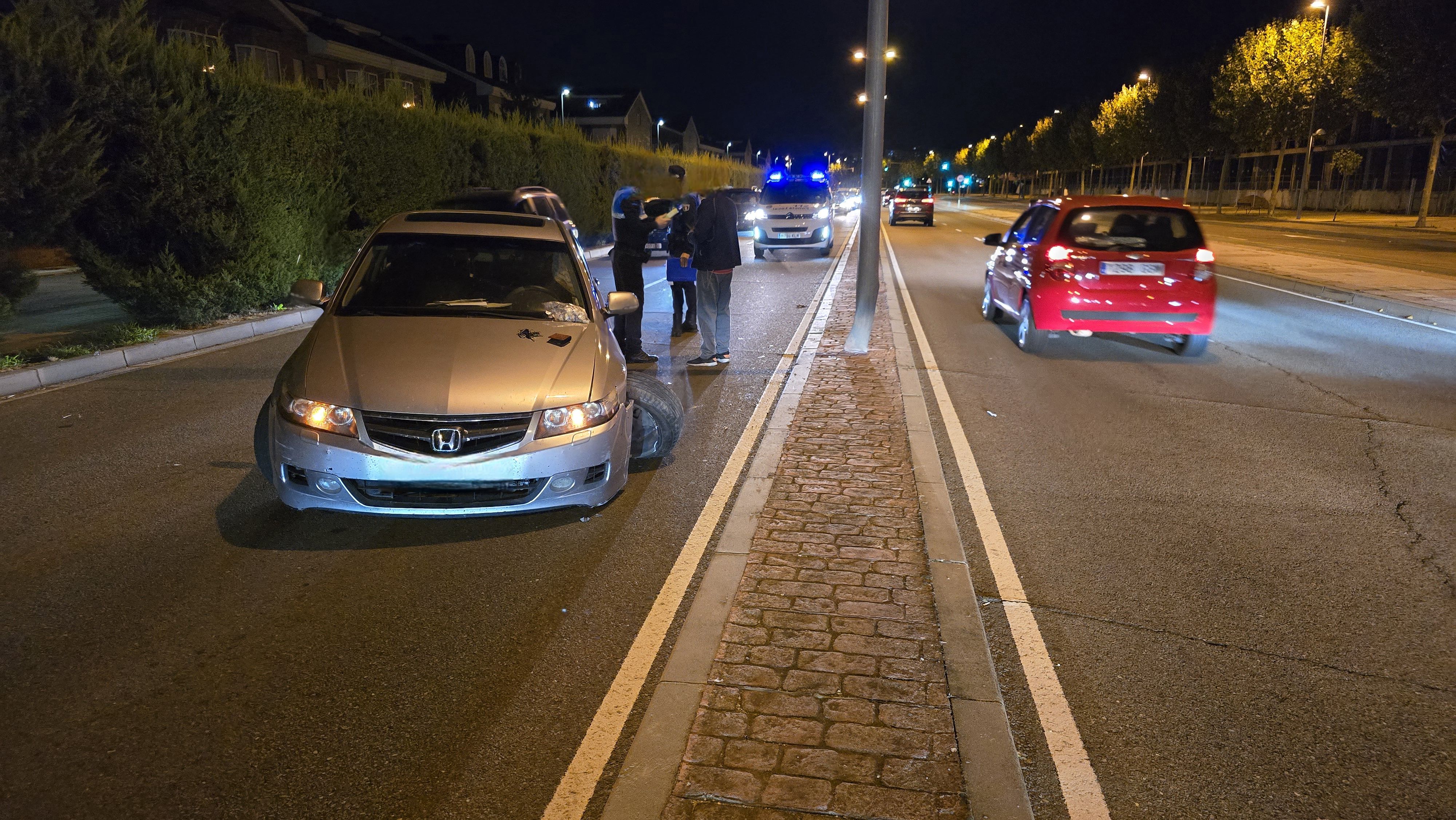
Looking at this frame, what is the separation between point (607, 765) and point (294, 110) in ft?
41.7

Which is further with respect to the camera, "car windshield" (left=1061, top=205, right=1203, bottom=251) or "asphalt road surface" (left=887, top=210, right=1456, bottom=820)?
"car windshield" (left=1061, top=205, right=1203, bottom=251)

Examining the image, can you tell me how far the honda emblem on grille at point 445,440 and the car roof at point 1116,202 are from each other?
7.50 metres

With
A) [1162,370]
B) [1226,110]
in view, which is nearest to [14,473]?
[1162,370]

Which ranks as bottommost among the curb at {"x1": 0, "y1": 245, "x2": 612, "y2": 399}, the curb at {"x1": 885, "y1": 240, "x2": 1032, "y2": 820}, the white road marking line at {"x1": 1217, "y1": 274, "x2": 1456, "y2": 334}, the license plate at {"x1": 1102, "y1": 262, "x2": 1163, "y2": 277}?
the white road marking line at {"x1": 1217, "y1": 274, "x2": 1456, "y2": 334}

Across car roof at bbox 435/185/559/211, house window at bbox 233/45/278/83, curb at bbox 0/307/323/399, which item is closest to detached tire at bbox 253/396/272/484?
curb at bbox 0/307/323/399

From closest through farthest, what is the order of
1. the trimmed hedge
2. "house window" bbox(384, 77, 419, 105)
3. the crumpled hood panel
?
the crumpled hood panel → the trimmed hedge → "house window" bbox(384, 77, 419, 105)

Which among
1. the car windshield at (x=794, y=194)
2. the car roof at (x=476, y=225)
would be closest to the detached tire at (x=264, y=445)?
the car roof at (x=476, y=225)

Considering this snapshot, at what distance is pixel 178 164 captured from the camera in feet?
36.8

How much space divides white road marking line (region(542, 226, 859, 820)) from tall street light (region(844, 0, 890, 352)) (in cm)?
395

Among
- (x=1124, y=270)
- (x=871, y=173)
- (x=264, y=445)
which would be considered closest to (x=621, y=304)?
(x=264, y=445)

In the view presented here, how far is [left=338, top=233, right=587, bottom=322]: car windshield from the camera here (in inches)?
226

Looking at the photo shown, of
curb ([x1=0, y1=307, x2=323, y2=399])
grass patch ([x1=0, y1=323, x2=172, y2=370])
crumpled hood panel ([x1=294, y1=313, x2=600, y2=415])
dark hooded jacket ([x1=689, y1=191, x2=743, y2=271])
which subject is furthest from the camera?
dark hooded jacket ([x1=689, y1=191, x2=743, y2=271])

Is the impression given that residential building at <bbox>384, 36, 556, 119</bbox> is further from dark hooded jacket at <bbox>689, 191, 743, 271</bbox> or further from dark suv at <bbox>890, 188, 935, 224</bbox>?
dark hooded jacket at <bbox>689, 191, 743, 271</bbox>

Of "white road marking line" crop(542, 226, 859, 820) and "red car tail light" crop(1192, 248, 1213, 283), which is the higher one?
"red car tail light" crop(1192, 248, 1213, 283)
